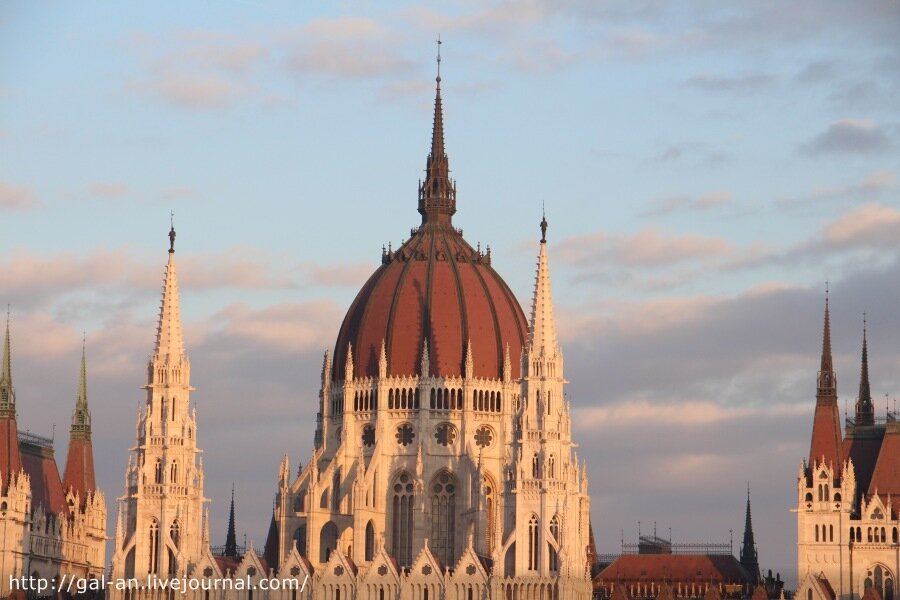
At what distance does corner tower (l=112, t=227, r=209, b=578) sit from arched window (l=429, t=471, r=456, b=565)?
15126 millimetres

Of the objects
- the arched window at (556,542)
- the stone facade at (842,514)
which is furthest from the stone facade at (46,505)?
the stone facade at (842,514)

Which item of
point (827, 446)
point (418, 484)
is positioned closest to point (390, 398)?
point (418, 484)

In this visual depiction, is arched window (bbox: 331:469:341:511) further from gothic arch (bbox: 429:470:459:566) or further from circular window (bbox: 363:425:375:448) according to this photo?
Answer: gothic arch (bbox: 429:470:459:566)

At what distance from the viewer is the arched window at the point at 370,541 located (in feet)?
541

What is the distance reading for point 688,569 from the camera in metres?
164

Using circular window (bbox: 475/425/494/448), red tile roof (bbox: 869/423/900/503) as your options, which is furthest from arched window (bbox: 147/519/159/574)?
red tile roof (bbox: 869/423/900/503)

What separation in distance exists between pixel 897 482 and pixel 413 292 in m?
31.9

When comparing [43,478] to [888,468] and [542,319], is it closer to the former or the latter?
[542,319]

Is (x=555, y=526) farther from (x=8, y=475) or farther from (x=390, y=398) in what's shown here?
(x=8, y=475)

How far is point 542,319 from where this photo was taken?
158 metres

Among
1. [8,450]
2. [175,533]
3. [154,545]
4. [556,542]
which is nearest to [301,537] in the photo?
[175,533]

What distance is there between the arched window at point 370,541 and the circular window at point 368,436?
565 centimetres

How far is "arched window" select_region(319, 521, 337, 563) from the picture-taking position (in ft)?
540

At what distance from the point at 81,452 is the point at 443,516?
27418 mm
